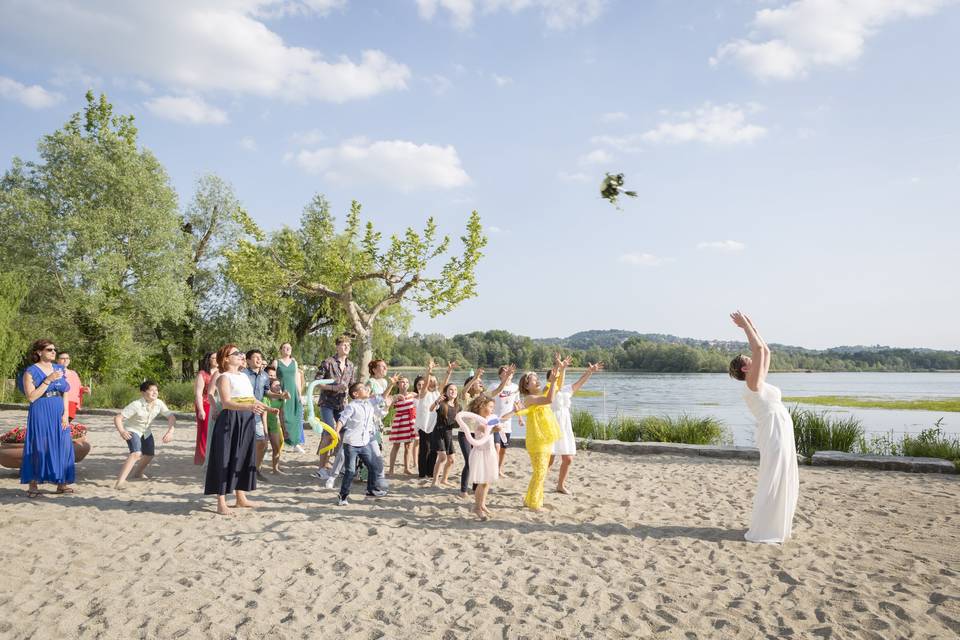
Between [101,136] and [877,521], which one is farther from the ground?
[101,136]

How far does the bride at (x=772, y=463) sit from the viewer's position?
5336 mm

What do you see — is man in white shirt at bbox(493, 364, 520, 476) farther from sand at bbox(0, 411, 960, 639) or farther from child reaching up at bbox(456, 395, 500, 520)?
child reaching up at bbox(456, 395, 500, 520)

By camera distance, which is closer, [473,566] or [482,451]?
[473,566]

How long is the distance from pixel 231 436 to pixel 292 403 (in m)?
2.87

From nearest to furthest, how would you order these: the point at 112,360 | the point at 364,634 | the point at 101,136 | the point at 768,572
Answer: the point at 364,634, the point at 768,572, the point at 112,360, the point at 101,136

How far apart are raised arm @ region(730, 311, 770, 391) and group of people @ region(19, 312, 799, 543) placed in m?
0.01

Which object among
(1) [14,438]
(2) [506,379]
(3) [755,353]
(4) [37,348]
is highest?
(3) [755,353]

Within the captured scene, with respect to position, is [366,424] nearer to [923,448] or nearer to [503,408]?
[503,408]

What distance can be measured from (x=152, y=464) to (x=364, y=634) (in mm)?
7272

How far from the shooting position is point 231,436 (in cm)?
644

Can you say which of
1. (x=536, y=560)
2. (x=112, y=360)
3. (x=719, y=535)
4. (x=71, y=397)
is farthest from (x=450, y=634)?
(x=112, y=360)

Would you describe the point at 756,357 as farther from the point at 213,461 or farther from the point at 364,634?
the point at 213,461

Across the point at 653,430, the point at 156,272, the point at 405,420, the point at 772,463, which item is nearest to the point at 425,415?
the point at 405,420

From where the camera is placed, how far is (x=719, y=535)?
5742 mm
